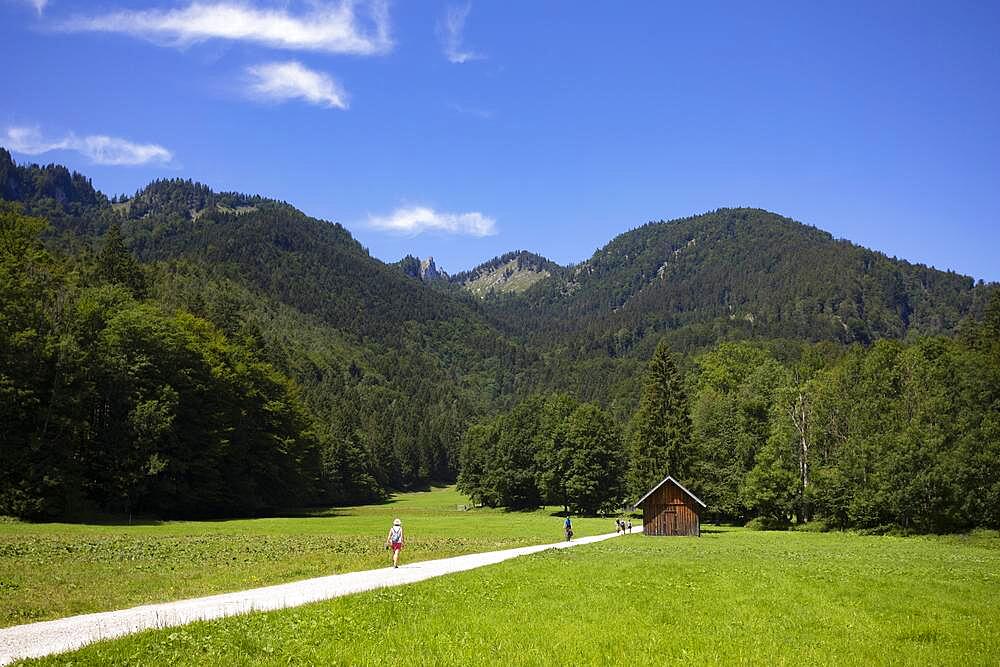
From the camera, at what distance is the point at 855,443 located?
6272 cm

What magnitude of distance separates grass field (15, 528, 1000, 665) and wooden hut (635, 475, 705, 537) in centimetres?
3083

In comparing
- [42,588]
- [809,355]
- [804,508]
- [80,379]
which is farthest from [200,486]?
[809,355]

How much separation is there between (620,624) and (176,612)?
412 inches

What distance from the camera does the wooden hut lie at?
56.5 metres

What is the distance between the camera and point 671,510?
57.2 m

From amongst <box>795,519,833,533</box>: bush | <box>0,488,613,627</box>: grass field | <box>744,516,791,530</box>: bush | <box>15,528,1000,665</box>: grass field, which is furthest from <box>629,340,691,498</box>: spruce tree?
<box>15,528,1000,665</box>: grass field

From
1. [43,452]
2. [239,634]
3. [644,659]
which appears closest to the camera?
[644,659]

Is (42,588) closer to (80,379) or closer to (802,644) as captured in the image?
(802,644)

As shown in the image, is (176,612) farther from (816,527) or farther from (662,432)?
(662,432)

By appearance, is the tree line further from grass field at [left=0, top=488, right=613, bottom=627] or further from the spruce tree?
grass field at [left=0, top=488, right=613, bottom=627]

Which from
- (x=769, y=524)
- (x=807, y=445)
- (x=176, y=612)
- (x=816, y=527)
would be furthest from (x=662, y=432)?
(x=176, y=612)

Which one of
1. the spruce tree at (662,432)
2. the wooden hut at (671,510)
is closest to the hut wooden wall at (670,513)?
the wooden hut at (671,510)

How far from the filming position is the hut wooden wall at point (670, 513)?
56.5m

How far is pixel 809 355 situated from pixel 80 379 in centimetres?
10405
